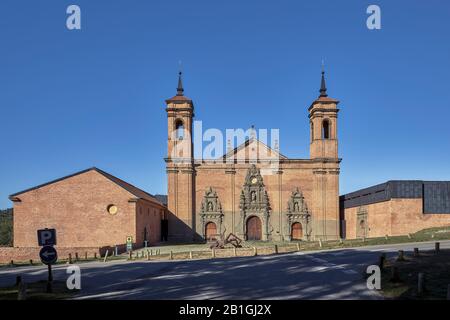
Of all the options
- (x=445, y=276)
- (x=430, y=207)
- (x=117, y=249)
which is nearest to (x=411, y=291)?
(x=445, y=276)

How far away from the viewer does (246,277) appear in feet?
54.7

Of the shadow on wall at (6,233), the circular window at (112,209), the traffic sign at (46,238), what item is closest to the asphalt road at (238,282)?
the traffic sign at (46,238)

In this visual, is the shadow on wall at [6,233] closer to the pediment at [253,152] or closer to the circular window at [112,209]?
the circular window at [112,209]

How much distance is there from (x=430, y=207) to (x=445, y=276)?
2893 centimetres

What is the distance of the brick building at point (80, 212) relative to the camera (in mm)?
36719

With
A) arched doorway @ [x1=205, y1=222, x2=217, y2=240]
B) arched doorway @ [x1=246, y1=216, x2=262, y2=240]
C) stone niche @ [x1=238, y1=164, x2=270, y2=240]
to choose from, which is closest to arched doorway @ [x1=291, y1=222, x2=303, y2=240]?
stone niche @ [x1=238, y1=164, x2=270, y2=240]

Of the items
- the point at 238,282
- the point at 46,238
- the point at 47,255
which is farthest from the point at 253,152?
the point at 47,255

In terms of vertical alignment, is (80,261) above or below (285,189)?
below

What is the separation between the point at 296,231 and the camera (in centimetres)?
4816

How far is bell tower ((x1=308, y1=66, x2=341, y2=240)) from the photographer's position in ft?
156

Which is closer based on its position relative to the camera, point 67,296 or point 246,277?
point 67,296

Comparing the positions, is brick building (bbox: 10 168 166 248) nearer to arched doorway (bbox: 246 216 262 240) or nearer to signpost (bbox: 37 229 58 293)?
arched doorway (bbox: 246 216 262 240)

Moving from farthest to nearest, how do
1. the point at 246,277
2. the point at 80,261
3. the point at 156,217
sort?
the point at 156,217, the point at 80,261, the point at 246,277
